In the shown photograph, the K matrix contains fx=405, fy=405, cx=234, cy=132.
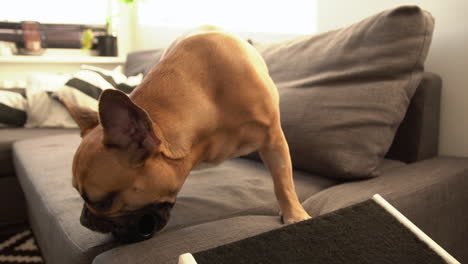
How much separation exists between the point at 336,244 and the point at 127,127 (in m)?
0.46

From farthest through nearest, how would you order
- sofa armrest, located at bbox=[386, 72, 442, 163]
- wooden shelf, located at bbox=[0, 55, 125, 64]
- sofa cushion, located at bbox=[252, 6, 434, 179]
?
wooden shelf, located at bbox=[0, 55, 125, 64] → sofa armrest, located at bbox=[386, 72, 442, 163] → sofa cushion, located at bbox=[252, 6, 434, 179]

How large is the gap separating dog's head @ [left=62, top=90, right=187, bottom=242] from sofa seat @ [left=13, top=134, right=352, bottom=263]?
0.22ft

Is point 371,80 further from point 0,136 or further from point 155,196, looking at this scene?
point 0,136

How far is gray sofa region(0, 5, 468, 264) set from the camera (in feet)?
2.92

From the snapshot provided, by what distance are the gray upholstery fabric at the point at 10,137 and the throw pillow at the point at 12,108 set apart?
72mm

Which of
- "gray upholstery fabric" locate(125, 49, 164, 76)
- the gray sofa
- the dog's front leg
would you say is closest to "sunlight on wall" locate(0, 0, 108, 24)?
"gray upholstery fabric" locate(125, 49, 164, 76)

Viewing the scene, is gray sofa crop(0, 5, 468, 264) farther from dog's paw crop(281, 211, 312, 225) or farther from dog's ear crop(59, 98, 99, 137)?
dog's ear crop(59, 98, 99, 137)

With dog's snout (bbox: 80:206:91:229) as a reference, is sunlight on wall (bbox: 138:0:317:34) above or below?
above

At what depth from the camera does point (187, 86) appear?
96 centimetres

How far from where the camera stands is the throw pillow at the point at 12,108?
2424mm

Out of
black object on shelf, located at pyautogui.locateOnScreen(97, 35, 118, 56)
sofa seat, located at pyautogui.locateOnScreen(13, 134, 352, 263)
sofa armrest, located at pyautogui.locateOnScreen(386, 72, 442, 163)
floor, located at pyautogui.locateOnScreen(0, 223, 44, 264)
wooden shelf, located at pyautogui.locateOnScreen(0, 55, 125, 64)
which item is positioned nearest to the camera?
sofa seat, located at pyautogui.locateOnScreen(13, 134, 352, 263)

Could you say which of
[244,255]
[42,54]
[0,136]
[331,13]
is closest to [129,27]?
[42,54]

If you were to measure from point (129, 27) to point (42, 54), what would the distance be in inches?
31.1

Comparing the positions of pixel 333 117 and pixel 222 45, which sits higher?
A: pixel 222 45
